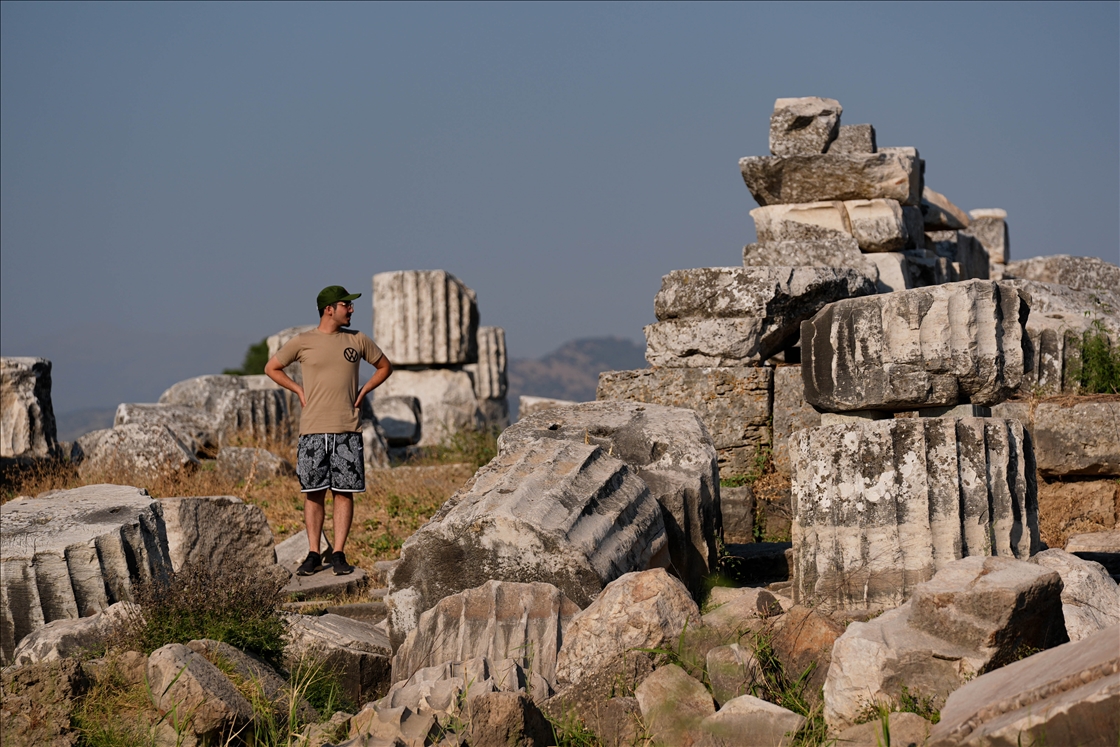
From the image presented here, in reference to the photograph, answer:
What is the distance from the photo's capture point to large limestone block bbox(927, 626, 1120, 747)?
288 centimetres

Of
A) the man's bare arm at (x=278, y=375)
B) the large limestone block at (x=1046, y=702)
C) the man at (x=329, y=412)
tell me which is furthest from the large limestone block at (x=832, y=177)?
the large limestone block at (x=1046, y=702)

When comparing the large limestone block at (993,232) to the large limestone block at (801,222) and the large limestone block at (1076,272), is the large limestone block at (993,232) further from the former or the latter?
the large limestone block at (801,222)

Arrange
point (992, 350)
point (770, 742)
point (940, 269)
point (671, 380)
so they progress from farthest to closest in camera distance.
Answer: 1. point (940, 269)
2. point (671, 380)
3. point (992, 350)
4. point (770, 742)

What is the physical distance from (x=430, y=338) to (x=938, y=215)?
7330mm

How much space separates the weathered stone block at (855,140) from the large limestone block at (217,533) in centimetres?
642

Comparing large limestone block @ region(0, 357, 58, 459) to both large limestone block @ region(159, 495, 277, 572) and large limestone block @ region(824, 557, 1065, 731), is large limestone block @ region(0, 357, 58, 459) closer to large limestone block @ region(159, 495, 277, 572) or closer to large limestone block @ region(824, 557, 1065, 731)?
large limestone block @ region(159, 495, 277, 572)

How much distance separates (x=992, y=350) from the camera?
5.63 meters

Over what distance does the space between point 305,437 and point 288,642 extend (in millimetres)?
2827

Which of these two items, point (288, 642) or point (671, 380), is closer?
point (288, 642)

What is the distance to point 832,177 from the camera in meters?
10.0

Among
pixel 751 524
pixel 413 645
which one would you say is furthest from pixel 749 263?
pixel 413 645

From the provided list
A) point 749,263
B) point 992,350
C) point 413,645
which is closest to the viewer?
point 413,645

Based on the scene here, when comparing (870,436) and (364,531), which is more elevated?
(870,436)

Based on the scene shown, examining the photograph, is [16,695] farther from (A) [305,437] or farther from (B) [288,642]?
(A) [305,437]
